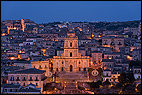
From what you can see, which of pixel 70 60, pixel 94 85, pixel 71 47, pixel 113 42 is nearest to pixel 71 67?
pixel 70 60

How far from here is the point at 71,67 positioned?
2317 inches

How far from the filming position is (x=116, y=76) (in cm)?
5050

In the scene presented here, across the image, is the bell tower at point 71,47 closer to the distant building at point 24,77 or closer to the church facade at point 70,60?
the church facade at point 70,60

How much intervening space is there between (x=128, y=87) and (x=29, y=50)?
28.0 meters

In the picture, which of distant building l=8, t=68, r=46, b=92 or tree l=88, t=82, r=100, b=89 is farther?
distant building l=8, t=68, r=46, b=92

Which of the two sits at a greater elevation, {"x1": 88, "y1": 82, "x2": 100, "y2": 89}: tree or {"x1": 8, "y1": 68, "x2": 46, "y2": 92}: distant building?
{"x1": 8, "y1": 68, "x2": 46, "y2": 92}: distant building

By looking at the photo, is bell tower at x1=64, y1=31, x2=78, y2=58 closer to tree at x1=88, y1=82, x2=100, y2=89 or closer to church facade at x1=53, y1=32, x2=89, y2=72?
church facade at x1=53, y1=32, x2=89, y2=72

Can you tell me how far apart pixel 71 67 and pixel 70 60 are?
43.8 inches

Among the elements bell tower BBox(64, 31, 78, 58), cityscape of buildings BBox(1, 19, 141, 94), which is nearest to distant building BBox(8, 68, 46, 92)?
cityscape of buildings BBox(1, 19, 141, 94)

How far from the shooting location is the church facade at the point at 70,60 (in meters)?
58.2

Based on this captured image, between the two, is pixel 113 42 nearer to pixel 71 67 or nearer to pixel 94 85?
pixel 71 67

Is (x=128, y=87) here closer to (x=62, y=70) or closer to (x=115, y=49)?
(x=62, y=70)

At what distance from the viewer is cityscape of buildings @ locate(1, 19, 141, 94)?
1781 inches

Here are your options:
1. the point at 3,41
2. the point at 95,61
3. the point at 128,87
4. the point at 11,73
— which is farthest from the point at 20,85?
the point at 3,41
